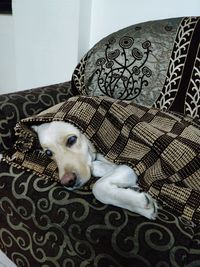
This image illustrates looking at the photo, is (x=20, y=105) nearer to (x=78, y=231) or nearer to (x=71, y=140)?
(x=71, y=140)

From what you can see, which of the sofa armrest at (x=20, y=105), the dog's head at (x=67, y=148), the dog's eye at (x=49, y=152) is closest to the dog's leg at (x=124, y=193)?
the dog's head at (x=67, y=148)

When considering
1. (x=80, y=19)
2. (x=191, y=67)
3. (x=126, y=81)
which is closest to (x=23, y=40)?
(x=80, y=19)

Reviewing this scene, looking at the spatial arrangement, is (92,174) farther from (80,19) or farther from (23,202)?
(80,19)

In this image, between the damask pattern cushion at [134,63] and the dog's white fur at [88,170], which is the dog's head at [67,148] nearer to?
the dog's white fur at [88,170]

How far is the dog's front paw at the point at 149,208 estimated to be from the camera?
1.00m

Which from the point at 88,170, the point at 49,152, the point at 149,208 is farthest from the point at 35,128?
the point at 149,208

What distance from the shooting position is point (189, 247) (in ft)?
2.98

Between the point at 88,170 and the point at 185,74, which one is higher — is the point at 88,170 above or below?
below

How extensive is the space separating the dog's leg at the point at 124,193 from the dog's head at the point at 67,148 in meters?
0.12

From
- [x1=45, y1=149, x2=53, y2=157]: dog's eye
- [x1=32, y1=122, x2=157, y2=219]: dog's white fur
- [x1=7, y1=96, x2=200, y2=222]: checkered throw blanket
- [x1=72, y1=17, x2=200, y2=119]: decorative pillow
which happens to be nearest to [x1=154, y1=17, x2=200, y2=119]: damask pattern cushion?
[x1=72, y1=17, x2=200, y2=119]: decorative pillow

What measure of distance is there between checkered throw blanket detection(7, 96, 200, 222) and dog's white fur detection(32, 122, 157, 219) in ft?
0.11

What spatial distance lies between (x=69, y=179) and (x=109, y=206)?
0.59 ft

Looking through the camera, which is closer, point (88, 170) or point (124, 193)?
point (124, 193)

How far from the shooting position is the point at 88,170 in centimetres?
123
